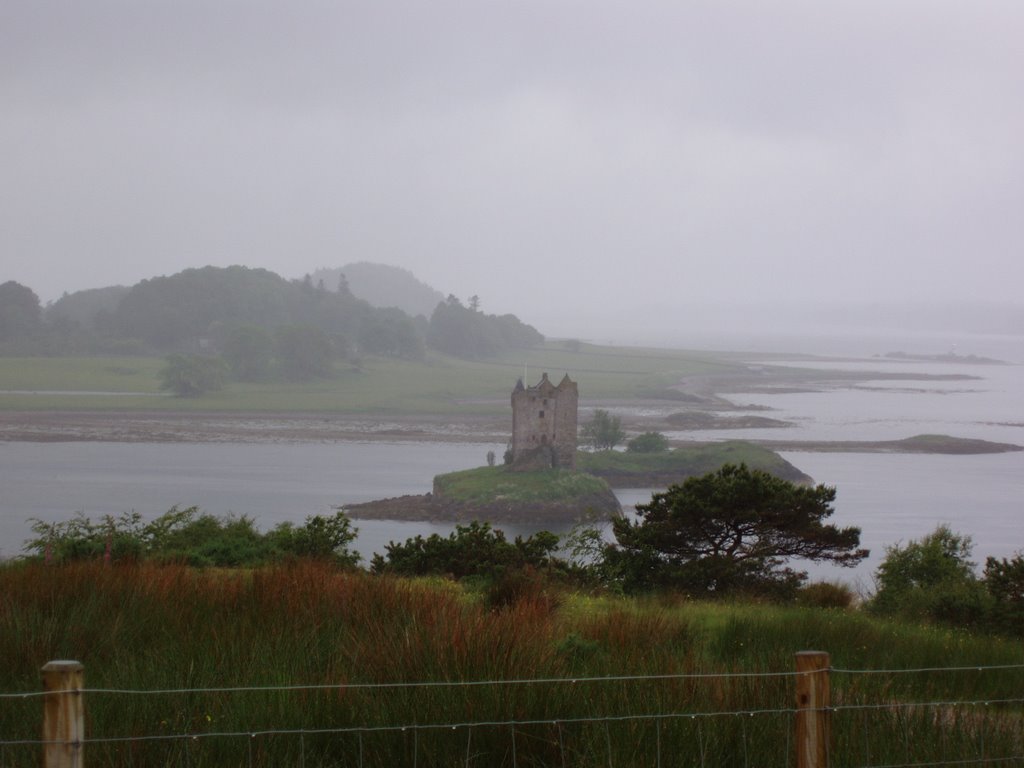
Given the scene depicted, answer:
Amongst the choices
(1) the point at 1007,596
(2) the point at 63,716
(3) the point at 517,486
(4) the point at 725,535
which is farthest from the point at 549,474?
(2) the point at 63,716

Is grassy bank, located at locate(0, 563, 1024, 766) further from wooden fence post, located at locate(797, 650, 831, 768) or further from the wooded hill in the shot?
the wooded hill

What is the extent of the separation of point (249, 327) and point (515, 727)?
112550 mm

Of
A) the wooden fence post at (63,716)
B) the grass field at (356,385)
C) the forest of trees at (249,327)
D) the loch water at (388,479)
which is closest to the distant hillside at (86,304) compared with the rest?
the forest of trees at (249,327)

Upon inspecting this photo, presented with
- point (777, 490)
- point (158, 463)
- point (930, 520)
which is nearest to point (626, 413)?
point (158, 463)

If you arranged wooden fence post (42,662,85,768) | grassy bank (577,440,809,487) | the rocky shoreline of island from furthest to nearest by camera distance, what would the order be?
grassy bank (577,440,809,487) → the rocky shoreline of island → wooden fence post (42,662,85,768)

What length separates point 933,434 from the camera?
7231 centimetres

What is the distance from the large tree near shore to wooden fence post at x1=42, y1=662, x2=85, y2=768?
9.48 metres

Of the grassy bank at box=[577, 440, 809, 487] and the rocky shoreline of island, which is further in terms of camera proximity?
the grassy bank at box=[577, 440, 809, 487]

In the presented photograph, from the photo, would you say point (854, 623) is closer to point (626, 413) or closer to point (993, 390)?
point (626, 413)

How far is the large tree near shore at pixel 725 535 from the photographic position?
40.3ft

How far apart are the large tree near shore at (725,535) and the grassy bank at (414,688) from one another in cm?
650

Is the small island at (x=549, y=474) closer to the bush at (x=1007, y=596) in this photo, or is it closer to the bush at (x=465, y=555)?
the bush at (x=465, y=555)

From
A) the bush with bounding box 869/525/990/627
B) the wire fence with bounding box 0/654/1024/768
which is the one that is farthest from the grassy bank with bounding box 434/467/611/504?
the wire fence with bounding box 0/654/1024/768

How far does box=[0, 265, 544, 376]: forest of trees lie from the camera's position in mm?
109312
